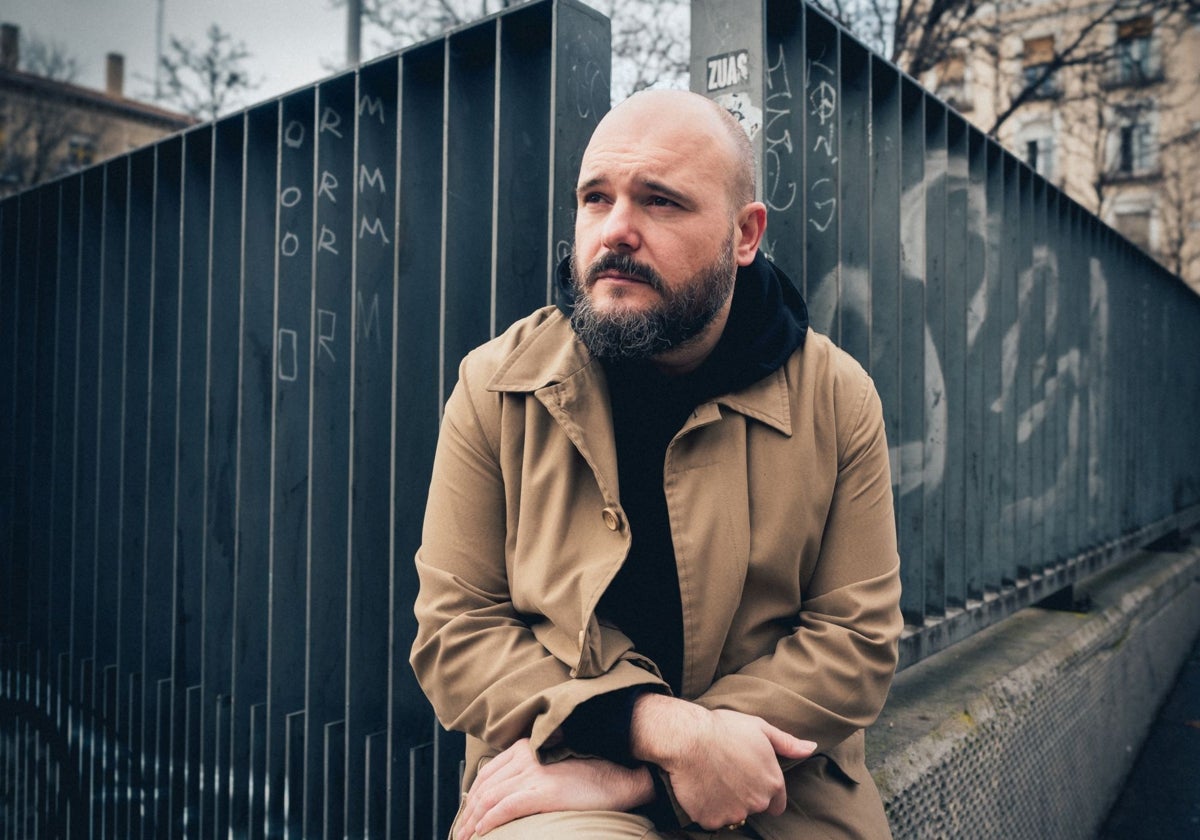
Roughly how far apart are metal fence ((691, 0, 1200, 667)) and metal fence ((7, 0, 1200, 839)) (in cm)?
2

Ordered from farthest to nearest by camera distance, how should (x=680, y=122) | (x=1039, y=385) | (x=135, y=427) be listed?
(x=1039, y=385) → (x=135, y=427) → (x=680, y=122)

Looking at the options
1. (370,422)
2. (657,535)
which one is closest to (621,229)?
(657,535)

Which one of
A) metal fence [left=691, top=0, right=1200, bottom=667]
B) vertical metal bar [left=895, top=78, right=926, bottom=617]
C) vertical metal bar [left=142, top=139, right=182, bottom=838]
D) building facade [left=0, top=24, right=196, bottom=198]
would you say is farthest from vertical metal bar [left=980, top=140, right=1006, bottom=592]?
building facade [left=0, top=24, right=196, bottom=198]

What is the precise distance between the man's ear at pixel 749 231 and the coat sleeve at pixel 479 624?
2.01 ft

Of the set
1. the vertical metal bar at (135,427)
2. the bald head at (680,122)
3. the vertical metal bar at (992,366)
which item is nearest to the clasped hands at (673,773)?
the bald head at (680,122)

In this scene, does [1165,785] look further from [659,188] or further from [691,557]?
[659,188]

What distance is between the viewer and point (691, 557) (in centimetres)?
177

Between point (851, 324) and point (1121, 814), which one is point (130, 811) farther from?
point (1121, 814)

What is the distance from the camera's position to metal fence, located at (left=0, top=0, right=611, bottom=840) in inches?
101

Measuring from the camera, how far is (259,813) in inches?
126

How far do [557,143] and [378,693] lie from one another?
5.45 ft

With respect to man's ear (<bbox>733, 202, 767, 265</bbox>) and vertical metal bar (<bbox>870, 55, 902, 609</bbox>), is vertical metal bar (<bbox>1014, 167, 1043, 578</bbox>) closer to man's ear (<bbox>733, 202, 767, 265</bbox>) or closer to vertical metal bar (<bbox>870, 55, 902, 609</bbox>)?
vertical metal bar (<bbox>870, 55, 902, 609</bbox>)

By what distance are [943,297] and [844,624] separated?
208 centimetres

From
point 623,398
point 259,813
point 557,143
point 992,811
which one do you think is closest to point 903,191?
point 557,143
